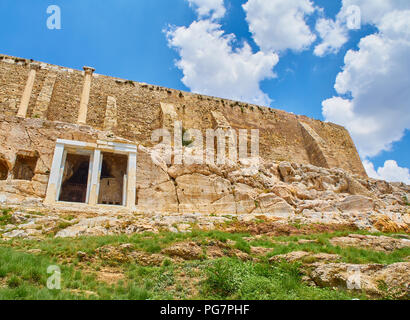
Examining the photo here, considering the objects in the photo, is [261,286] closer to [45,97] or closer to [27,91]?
[45,97]

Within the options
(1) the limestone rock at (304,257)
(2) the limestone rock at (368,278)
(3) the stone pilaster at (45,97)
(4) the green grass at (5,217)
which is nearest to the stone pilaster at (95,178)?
(4) the green grass at (5,217)

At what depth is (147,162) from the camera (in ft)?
51.8

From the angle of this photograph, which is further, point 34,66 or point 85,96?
point 34,66

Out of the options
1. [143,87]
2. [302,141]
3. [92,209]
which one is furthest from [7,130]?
[302,141]

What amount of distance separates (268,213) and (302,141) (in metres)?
16.3

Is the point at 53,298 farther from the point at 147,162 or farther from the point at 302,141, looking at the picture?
the point at 302,141

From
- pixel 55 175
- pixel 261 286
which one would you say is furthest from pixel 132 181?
pixel 261 286

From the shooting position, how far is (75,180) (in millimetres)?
17734

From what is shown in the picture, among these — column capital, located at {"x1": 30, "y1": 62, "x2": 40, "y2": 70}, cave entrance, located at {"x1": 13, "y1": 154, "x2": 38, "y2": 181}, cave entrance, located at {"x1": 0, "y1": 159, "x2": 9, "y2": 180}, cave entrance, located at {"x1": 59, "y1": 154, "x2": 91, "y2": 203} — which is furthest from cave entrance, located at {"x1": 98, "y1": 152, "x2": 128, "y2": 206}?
column capital, located at {"x1": 30, "y1": 62, "x2": 40, "y2": 70}

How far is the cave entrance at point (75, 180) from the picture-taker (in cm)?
1623

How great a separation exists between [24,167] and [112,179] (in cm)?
425

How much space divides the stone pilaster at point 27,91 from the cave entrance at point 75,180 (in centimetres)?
456

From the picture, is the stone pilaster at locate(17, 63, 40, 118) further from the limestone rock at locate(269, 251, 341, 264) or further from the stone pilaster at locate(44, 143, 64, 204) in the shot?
the limestone rock at locate(269, 251, 341, 264)

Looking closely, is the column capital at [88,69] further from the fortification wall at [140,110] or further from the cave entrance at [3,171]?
the cave entrance at [3,171]
